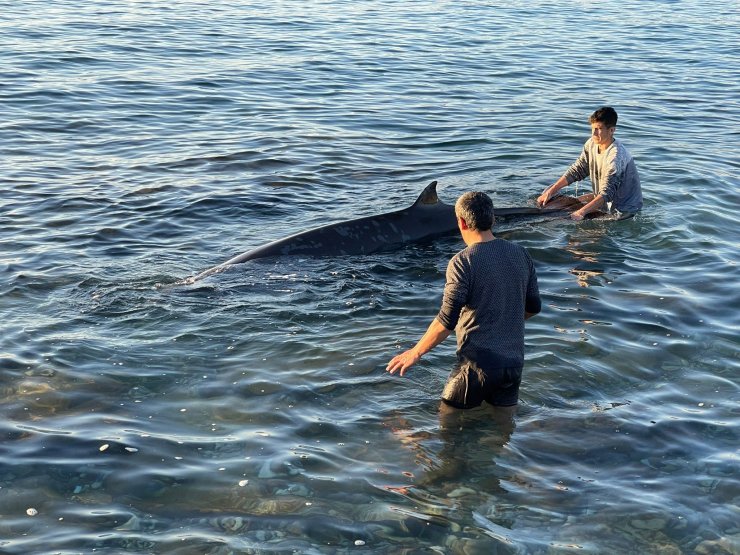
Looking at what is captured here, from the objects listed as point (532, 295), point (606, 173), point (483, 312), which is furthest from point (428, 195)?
point (483, 312)

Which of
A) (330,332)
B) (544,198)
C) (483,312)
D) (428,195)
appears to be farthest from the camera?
(544,198)

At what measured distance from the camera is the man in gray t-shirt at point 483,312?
7.92 metres

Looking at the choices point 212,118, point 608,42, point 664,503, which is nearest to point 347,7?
point 608,42

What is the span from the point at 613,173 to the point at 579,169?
914mm

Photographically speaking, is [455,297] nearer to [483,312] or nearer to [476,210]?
[483,312]

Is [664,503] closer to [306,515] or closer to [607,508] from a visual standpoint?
[607,508]

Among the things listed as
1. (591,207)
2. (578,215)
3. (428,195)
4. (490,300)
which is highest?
(490,300)

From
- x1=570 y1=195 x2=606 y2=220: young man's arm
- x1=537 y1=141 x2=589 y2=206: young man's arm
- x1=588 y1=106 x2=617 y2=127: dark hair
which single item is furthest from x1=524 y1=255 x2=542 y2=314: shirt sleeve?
x1=537 y1=141 x2=589 y2=206: young man's arm

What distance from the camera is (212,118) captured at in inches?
831

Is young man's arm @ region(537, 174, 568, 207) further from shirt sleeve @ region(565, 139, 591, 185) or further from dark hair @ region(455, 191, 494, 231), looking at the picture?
dark hair @ region(455, 191, 494, 231)

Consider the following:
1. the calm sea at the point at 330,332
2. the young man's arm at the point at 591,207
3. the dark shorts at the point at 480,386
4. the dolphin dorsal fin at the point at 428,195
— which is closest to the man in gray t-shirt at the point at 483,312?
the dark shorts at the point at 480,386

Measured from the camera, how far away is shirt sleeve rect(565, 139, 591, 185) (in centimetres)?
1468

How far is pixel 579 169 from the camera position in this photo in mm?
14742

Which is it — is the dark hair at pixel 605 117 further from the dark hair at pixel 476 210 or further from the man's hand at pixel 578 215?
the dark hair at pixel 476 210
